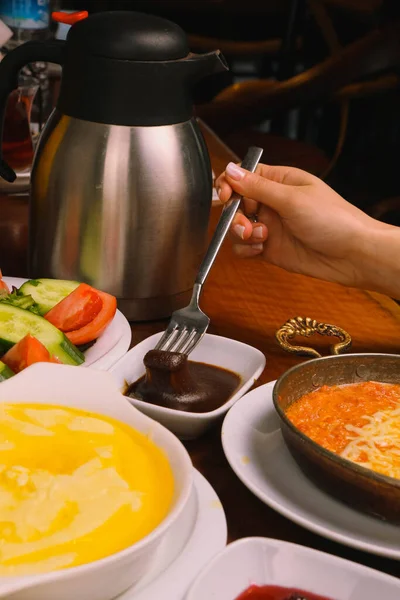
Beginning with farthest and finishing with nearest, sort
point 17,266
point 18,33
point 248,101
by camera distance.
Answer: point 248,101 → point 18,33 → point 17,266

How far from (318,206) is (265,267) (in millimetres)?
309

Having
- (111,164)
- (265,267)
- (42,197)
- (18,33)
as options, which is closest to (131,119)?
(111,164)

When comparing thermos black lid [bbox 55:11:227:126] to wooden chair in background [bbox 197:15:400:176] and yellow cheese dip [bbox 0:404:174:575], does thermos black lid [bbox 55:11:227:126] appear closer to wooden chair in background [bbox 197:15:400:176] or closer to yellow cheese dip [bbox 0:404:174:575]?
yellow cheese dip [bbox 0:404:174:575]

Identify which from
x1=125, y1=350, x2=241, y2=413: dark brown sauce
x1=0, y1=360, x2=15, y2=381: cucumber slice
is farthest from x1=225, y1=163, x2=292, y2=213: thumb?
x1=0, y1=360, x2=15, y2=381: cucumber slice

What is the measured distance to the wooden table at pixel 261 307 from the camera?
129 centimetres

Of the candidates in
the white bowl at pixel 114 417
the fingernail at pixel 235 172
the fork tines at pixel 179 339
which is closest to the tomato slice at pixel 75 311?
the fork tines at pixel 179 339

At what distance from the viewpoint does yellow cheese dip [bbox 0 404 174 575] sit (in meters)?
0.69

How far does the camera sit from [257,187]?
56.8 inches

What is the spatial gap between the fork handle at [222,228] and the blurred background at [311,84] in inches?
62.9

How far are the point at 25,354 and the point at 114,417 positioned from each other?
21 centimetres

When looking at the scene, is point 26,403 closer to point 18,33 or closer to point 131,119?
point 131,119

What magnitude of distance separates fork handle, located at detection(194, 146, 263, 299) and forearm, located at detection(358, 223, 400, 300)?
10.3 inches

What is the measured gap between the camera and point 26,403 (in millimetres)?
893

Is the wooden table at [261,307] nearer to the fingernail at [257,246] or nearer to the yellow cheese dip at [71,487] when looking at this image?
the fingernail at [257,246]
